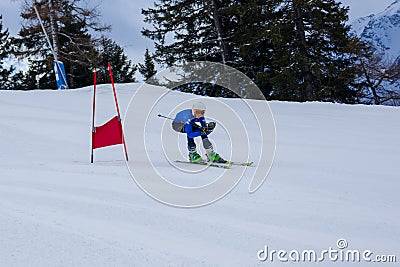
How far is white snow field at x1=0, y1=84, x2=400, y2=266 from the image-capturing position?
2723 mm

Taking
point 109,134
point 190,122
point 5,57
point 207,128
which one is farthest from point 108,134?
point 5,57

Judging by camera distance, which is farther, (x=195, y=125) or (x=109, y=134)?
(x=195, y=125)

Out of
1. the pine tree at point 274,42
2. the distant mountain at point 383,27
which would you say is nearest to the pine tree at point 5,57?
the pine tree at point 274,42

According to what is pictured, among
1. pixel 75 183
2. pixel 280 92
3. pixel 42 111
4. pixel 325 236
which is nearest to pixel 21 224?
pixel 75 183

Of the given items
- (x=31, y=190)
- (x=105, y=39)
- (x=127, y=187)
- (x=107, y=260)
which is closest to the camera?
(x=107, y=260)

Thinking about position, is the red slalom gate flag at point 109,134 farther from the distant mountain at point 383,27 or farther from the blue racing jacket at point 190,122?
the distant mountain at point 383,27

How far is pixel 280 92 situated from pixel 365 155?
16568 mm

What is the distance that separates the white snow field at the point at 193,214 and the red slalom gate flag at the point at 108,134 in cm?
31

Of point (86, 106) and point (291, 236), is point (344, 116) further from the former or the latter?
point (291, 236)

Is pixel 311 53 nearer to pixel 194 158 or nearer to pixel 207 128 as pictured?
pixel 207 128

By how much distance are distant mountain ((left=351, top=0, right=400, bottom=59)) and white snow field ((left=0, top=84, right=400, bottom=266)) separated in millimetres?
34791

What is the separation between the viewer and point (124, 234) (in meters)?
2.97

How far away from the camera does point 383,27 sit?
189ft

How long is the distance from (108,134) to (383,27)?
2360 inches
